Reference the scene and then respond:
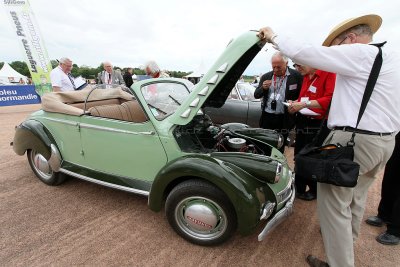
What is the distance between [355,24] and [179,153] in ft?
6.36

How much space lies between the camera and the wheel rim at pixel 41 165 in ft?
11.9

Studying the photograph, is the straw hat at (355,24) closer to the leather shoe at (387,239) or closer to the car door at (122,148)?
the car door at (122,148)

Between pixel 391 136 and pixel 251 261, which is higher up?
pixel 391 136

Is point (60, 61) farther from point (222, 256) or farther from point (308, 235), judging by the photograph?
point (308, 235)

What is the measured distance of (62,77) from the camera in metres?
5.72

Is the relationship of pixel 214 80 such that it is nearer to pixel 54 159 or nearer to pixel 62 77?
pixel 54 159

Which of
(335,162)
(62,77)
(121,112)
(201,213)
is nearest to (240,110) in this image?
(121,112)

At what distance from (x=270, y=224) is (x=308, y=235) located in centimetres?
89

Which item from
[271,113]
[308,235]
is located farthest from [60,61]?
[308,235]

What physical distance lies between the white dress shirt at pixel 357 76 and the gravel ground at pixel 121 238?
1485mm

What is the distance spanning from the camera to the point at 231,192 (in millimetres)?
2146

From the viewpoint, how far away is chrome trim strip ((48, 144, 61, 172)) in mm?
3396

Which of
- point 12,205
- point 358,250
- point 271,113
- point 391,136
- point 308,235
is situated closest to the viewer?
point 391,136

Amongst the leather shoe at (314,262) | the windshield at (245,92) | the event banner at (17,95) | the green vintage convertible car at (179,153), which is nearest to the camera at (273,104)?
the green vintage convertible car at (179,153)
